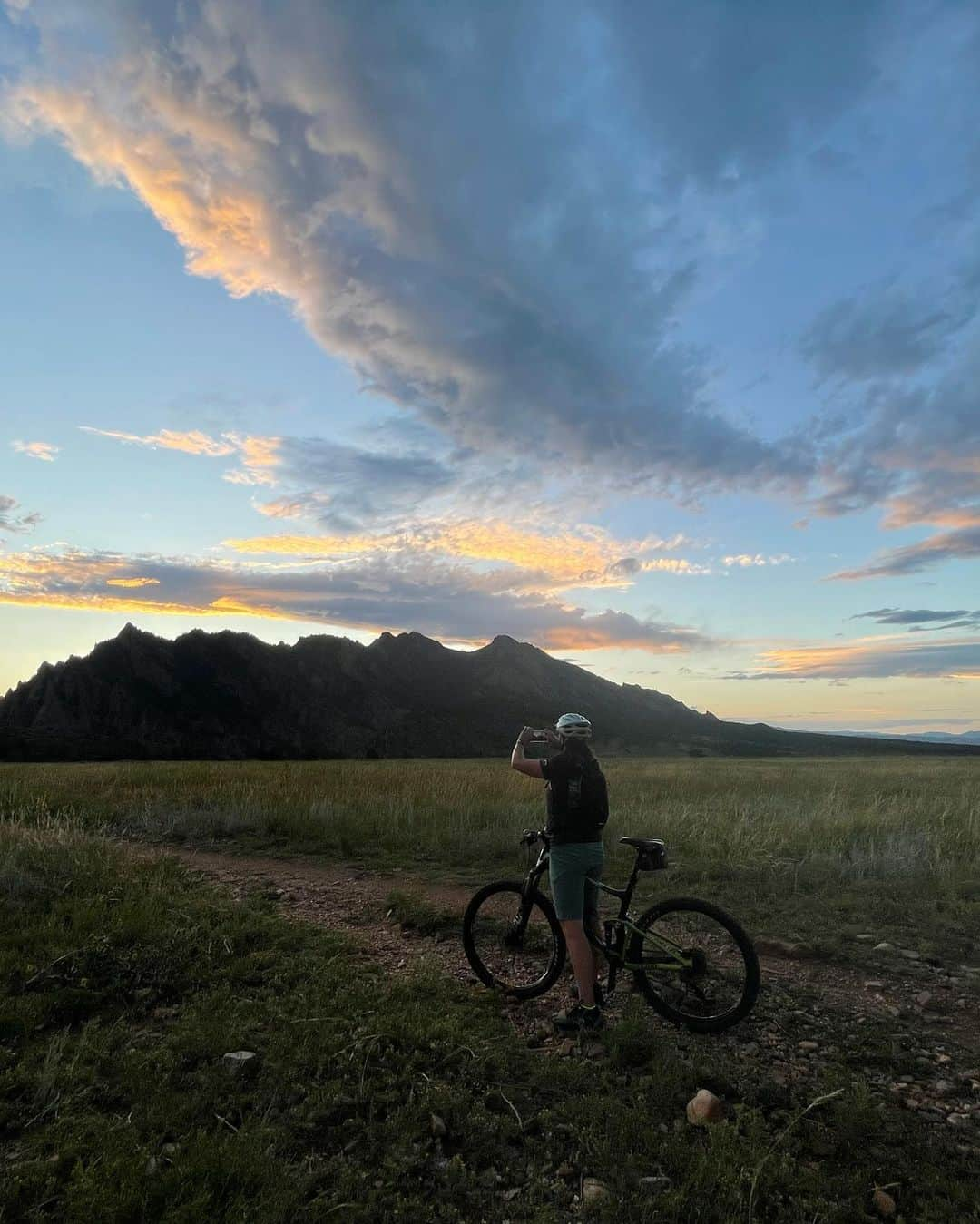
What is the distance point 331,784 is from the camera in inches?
846

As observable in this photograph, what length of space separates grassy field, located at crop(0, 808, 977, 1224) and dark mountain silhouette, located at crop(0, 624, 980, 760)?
6898cm

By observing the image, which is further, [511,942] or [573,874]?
[511,942]

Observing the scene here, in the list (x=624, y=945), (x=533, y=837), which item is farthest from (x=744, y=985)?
(x=533, y=837)

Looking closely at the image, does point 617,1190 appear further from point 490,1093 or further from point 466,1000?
point 466,1000

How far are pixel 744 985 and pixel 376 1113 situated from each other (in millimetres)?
3039

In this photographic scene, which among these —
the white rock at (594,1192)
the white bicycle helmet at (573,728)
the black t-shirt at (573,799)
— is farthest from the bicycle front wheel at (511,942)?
the white rock at (594,1192)

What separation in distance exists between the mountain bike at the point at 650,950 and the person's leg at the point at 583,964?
0.27 metres

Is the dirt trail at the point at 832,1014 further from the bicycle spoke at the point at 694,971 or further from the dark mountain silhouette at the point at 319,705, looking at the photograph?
the dark mountain silhouette at the point at 319,705

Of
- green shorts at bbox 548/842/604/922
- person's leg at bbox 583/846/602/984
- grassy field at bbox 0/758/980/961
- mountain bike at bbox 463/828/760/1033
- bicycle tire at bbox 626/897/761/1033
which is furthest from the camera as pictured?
grassy field at bbox 0/758/980/961

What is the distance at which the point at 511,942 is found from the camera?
6707 mm

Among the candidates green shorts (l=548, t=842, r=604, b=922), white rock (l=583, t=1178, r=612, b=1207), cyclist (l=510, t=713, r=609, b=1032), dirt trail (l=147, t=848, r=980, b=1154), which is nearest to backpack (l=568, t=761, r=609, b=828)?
cyclist (l=510, t=713, r=609, b=1032)

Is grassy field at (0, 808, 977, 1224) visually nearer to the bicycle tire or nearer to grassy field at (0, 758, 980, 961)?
the bicycle tire

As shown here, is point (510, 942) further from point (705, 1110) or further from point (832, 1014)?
point (832, 1014)

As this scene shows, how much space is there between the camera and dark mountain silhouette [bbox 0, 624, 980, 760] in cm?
9356
